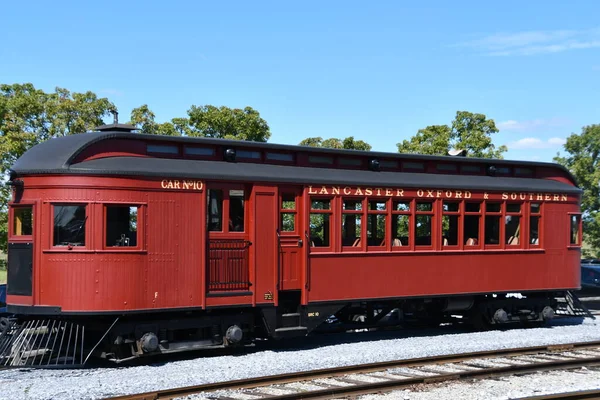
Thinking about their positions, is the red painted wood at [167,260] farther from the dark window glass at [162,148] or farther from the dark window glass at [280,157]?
the dark window glass at [280,157]

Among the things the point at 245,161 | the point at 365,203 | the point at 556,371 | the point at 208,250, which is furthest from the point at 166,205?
the point at 556,371

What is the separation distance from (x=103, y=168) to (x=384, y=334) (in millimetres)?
6902

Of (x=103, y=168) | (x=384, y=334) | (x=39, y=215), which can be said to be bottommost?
(x=384, y=334)

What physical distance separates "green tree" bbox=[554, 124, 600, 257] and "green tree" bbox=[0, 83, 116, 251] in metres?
27.8

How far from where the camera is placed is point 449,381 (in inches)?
401

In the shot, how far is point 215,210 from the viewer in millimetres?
12234

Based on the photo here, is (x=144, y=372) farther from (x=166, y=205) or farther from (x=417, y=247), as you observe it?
(x=417, y=247)

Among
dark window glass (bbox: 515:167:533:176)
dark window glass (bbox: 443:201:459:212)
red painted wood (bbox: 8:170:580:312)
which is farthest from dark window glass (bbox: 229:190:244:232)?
dark window glass (bbox: 515:167:533:176)

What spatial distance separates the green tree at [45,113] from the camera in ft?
73.0

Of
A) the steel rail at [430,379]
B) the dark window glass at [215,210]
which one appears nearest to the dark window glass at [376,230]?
the dark window glass at [215,210]

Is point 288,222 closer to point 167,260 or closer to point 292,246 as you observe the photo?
point 292,246

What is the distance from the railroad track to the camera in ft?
30.4

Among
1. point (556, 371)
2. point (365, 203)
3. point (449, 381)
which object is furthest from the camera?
point (365, 203)

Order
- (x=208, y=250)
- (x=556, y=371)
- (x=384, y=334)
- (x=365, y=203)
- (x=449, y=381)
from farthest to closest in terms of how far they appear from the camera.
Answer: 1. (x=384, y=334)
2. (x=365, y=203)
3. (x=208, y=250)
4. (x=556, y=371)
5. (x=449, y=381)
